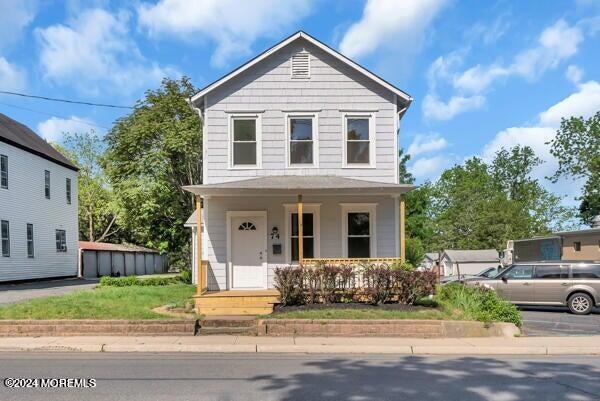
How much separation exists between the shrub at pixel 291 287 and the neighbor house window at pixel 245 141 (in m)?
4.44

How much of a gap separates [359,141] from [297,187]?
3210mm

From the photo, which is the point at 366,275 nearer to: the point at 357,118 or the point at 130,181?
the point at 357,118

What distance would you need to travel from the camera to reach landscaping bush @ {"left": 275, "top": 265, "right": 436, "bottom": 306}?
41.5ft

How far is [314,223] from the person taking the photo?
15.8 m

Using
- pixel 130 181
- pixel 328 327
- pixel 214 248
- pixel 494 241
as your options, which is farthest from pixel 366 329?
pixel 494 241

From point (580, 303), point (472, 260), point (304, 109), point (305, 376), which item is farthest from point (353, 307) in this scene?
point (472, 260)

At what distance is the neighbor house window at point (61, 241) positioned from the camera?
1220 inches

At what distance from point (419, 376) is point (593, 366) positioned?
128 inches

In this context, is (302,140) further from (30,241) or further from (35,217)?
(35,217)

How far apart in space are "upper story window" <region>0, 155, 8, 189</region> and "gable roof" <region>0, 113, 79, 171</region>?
2.82 feet

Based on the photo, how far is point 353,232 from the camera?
15930 millimetres

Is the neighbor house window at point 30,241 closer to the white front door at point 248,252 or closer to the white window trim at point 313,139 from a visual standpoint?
the white front door at point 248,252

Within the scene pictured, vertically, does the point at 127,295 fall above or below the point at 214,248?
below

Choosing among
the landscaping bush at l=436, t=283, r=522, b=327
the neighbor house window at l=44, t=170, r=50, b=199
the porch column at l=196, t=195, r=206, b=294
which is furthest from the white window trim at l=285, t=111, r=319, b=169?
the neighbor house window at l=44, t=170, r=50, b=199
